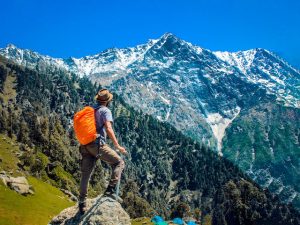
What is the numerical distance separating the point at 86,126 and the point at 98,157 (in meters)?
1.49

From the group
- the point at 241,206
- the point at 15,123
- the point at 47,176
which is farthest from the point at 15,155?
the point at 241,206

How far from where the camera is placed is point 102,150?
1897 centimetres

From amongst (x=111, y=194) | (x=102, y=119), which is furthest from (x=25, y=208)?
(x=102, y=119)

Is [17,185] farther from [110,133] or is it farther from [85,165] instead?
[110,133]

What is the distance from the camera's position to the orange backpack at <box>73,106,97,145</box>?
61.5ft

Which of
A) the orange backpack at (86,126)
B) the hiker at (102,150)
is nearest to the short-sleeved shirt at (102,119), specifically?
the hiker at (102,150)

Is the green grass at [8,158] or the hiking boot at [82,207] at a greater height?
the green grass at [8,158]

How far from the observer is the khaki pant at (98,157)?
19.0 meters

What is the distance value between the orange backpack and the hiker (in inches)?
7.3

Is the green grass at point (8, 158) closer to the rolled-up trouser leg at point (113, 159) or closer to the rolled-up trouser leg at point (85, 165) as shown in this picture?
the rolled-up trouser leg at point (85, 165)

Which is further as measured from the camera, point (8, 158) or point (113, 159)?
point (8, 158)

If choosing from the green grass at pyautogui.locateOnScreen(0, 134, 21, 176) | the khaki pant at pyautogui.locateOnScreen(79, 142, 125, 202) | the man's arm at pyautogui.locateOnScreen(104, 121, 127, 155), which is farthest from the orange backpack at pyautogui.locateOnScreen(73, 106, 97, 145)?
the green grass at pyautogui.locateOnScreen(0, 134, 21, 176)

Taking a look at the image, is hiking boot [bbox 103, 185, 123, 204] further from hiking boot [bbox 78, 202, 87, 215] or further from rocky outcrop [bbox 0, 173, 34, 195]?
rocky outcrop [bbox 0, 173, 34, 195]

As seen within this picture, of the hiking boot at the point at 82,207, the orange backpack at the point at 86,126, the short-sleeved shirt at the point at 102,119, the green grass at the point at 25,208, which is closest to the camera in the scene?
the orange backpack at the point at 86,126
